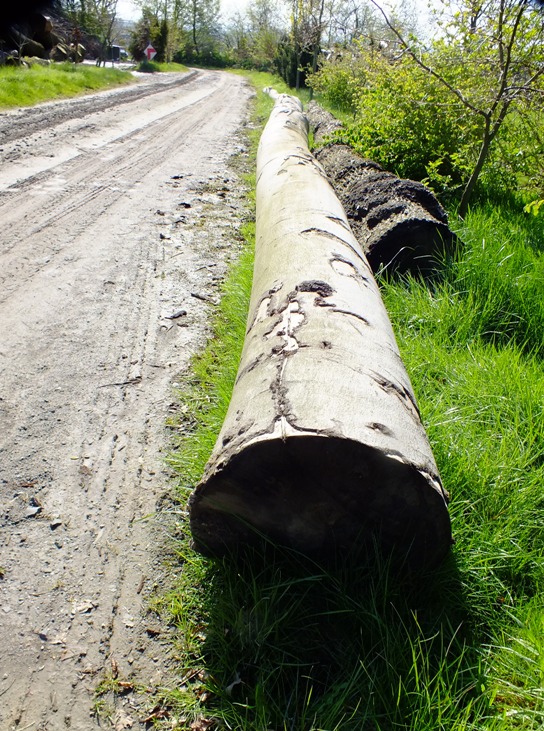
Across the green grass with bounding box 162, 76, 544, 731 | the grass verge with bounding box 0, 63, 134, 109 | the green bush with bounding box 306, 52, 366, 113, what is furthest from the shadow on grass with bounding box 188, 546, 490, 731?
the green bush with bounding box 306, 52, 366, 113

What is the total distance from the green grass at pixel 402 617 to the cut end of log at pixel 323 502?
0.33 feet

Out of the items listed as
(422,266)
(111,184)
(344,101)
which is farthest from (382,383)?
(344,101)

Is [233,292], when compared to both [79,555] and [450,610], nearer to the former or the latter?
[79,555]

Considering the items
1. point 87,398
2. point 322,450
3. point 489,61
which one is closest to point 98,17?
point 489,61

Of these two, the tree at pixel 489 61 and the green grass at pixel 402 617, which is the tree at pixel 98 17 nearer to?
the tree at pixel 489 61

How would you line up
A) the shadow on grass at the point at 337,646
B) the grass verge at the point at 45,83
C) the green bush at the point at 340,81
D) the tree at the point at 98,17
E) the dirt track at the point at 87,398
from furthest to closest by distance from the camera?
the tree at the point at 98,17
the green bush at the point at 340,81
the grass verge at the point at 45,83
the dirt track at the point at 87,398
the shadow on grass at the point at 337,646

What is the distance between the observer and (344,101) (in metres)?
14.0

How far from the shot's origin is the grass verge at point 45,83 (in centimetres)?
1166

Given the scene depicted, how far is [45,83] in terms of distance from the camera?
13.5 metres

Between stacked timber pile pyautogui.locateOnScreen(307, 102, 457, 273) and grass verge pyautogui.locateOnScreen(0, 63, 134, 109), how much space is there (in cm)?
924

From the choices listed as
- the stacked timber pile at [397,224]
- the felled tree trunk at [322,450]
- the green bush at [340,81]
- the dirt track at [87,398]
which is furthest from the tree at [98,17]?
the felled tree trunk at [322,450]

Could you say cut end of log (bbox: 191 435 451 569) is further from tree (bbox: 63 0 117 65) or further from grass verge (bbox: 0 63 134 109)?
tree (bbox: 63 0 117 65)

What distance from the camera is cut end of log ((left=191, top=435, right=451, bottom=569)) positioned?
5.68ft

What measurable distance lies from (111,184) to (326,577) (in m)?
6.21
